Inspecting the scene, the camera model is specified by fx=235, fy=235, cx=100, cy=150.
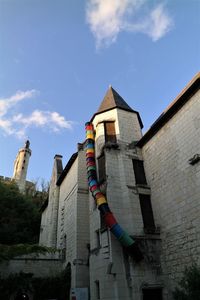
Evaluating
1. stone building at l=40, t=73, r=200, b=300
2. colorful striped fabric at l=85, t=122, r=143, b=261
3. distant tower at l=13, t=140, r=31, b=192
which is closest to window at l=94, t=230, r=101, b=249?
stone building at l=40, t=73, r=200, b=300

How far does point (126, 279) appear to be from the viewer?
28.8ft

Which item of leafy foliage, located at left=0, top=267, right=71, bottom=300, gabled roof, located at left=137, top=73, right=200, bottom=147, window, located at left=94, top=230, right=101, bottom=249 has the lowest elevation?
leafy foliage, located at left=0, top=267, right=71, bottom=300

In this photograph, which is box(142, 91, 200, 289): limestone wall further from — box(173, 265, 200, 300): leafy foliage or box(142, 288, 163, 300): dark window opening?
box(142, 288, 163, 300): dark window opening

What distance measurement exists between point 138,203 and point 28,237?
14759 millimetres

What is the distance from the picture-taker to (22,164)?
169ft

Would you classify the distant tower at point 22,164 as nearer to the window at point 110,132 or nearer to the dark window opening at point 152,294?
the window at point 110,132

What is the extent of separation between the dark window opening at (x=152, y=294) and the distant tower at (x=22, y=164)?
137 ft

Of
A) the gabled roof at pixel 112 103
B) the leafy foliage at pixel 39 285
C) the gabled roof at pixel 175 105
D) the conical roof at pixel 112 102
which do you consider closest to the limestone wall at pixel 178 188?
the gabled roof at pixel 175 105

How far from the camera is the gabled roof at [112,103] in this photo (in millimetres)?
14156

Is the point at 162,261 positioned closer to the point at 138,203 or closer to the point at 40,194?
the point at 138,203

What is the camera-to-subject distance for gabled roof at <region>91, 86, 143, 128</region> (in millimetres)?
14156

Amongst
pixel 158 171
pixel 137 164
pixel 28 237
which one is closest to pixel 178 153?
pixel 158 171

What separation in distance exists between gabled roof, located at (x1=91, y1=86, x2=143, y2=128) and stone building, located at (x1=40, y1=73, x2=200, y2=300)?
0.11 metres

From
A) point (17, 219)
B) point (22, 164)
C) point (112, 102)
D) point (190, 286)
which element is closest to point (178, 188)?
point (190, 286)
